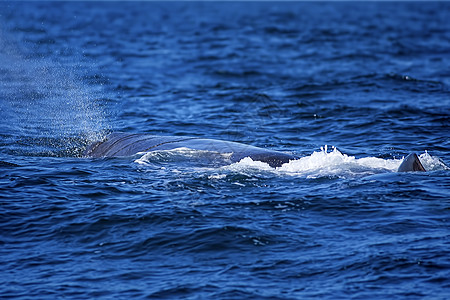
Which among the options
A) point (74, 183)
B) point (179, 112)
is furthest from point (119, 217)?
point (179, 112)

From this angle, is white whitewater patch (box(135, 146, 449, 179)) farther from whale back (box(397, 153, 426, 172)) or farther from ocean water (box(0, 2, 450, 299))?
whale back (box(397, 153, 426, 172))

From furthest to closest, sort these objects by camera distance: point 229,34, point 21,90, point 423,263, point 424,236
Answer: point 229,34 → point 21,90 → point 424,236 → point 423,263

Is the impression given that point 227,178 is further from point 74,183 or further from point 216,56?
point 216,56

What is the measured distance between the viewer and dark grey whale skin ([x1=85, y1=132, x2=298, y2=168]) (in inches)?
399

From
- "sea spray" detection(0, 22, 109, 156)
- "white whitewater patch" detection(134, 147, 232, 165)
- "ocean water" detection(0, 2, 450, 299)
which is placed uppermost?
"sea spray" detection(0, 22, 109, 156)

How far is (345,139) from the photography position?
13867 mm

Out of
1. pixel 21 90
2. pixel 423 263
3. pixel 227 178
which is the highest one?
pixel 21 90

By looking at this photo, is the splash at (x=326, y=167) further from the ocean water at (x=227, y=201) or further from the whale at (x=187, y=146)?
the whale at (x=187, y=146)

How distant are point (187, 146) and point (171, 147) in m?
0.27

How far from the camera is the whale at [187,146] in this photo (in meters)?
9.98

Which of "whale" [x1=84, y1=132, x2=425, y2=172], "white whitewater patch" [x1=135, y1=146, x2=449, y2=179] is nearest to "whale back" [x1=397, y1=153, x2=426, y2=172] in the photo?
"whale" [x1=84, y1=132, x2=425, y2=172]

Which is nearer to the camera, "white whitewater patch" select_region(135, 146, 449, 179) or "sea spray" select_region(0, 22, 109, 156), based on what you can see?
"white whitewater patch" select_region(135, 146, 449, 179)

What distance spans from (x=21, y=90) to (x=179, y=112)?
16.7 feet

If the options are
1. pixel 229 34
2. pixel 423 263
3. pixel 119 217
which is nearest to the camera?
pixel 423 263
